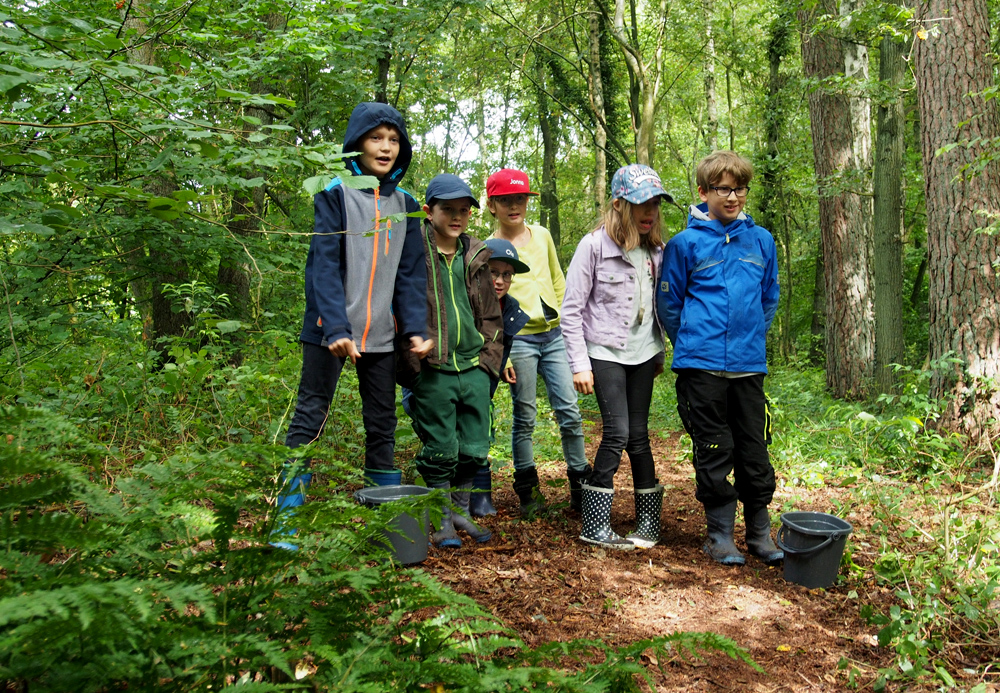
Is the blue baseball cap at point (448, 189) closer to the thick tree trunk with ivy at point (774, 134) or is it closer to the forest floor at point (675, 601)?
the forest floor at point (675, 601)

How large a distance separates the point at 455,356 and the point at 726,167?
189cm

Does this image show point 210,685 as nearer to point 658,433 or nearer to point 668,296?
point 668,296

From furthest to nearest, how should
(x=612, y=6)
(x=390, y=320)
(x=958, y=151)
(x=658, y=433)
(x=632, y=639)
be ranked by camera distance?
(x=612, y=6) → (x=658, y=433) → (x=958, y=151) → (x=390, y=320) → (x=632, y=639)

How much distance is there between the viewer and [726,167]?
4004 millimetres

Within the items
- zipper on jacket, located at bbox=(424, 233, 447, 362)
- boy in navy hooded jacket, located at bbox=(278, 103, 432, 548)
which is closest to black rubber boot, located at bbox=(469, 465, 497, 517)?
boy in navy hooded jacket, located at bbox=(278, 103, 432, 548)

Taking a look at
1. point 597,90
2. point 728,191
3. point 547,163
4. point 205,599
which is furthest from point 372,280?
point 547,163

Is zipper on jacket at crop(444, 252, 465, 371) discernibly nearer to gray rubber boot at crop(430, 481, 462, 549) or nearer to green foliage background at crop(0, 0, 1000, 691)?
gray rubber boot at crop(430, 481, 462, 549)

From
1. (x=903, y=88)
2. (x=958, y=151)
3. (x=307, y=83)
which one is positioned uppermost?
(x=307, y=83)

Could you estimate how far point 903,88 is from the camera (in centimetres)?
Result: 738

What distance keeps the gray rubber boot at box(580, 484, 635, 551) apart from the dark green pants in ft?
2.31

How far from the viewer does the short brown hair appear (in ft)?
13.1

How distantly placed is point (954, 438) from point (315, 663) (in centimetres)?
514

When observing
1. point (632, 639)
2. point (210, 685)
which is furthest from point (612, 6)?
point (210, 685)

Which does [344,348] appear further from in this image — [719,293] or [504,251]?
[719,293]
